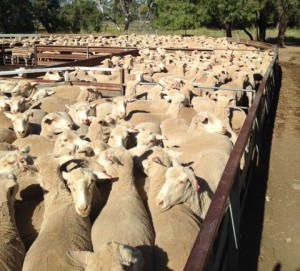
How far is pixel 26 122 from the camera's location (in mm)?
5621

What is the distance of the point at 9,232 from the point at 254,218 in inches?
132

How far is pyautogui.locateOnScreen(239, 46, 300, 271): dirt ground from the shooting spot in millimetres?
4383

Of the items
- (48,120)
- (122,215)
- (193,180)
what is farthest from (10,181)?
(48,120)

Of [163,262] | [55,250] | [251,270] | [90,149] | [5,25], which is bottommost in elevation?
[251,270]

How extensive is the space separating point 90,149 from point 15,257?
1697 mm

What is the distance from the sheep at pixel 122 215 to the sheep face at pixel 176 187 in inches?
8.1

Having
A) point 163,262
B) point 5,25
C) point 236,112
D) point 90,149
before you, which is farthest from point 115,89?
point 5,25

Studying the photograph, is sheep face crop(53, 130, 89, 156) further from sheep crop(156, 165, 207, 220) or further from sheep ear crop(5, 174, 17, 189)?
sheep crop(156, 165, 207, 220)

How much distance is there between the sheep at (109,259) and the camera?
2221mm

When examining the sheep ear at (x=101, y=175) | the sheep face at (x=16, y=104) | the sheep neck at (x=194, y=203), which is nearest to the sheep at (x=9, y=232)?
the sheep ear at (x=101, y=175)

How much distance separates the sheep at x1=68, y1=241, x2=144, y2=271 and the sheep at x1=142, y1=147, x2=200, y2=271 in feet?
1.80

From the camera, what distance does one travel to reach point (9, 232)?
297 cm

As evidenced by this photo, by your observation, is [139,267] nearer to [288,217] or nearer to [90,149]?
[90,149]

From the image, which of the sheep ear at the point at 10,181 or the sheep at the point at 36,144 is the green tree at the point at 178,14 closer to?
the sheep at the point at 36,144
